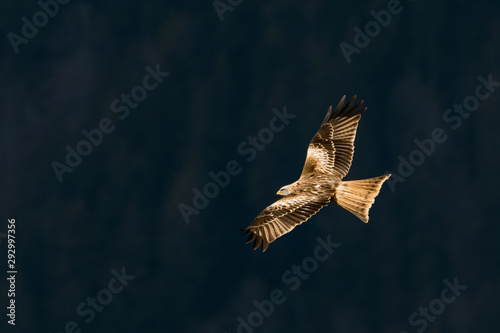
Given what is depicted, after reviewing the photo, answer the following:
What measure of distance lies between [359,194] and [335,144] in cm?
382

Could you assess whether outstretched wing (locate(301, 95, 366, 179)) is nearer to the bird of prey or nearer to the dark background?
the bird of prey

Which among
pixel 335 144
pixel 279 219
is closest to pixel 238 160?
pixel 335 144

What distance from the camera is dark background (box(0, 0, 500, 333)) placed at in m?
44.7

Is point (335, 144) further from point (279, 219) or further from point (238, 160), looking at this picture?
point (238, 160)

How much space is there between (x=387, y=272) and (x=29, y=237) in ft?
49.4

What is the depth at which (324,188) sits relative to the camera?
32469 mm

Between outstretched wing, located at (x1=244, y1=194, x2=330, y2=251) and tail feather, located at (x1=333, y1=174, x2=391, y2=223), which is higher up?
outstretched wing, located at (x1=244, y1=194, x2=330, y2=251)

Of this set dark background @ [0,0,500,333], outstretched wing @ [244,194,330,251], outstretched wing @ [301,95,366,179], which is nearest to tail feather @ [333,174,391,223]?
outstretched wing @ [244,194,330,251]

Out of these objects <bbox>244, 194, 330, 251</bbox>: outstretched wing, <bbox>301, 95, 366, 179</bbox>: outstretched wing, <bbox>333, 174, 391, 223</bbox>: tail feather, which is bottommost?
<bbox>333, 174, 391, 223</bbox>: tail feather

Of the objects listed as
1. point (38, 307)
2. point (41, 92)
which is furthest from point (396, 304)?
point (41, 92)

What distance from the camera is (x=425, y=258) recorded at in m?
45.0

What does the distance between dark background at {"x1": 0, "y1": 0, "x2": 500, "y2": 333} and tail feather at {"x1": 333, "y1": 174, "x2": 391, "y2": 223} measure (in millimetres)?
12690

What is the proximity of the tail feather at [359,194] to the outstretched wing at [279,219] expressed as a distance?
0.84 metres

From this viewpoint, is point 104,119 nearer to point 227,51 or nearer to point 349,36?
point 227,51
